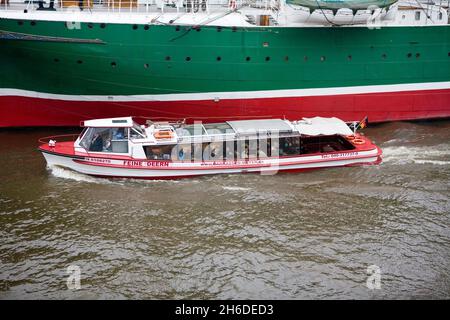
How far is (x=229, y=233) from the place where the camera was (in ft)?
47.6

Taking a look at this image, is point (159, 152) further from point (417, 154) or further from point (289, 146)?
point (417, 154)

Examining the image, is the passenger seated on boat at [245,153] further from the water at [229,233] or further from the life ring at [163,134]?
the life ring at [163,134]

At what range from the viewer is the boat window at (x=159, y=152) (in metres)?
17.7

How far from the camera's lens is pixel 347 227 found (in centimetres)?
1488

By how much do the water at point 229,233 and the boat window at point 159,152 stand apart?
925mm

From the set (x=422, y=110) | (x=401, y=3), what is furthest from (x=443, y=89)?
(x=401, y=3)

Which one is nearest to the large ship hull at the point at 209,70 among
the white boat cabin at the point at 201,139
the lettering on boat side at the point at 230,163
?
the white boat cabin at the point at 201,139

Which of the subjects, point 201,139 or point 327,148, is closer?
point 201,139

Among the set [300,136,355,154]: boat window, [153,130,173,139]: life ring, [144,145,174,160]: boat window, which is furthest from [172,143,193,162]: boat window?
[300,136,355,154]: boat window

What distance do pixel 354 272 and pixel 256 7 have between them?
42.3 ft

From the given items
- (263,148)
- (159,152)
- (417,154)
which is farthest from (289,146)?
(417,154)

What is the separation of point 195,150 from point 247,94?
465 cm

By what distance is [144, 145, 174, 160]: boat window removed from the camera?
58.2ft

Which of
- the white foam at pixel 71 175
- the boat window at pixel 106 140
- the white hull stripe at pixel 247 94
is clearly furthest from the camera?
the white hull stripe at pixel 247 94
